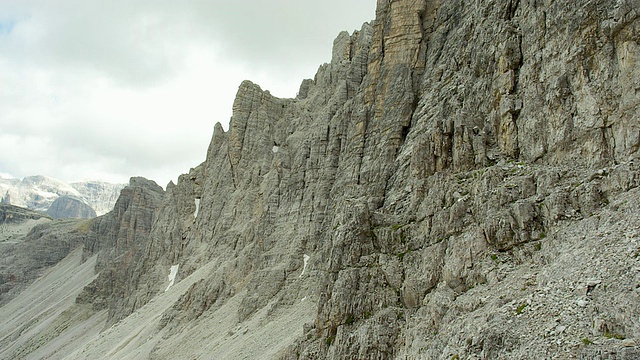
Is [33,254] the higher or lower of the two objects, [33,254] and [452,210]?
the higher

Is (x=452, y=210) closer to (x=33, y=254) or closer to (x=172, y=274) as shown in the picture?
(x=172, y=274)

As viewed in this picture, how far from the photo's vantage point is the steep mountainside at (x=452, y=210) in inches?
999

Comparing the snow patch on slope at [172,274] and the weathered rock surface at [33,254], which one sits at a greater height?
the weathered rock surface at [33,254]

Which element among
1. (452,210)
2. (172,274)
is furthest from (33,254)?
(452,210)

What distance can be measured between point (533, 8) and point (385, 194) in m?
19.8

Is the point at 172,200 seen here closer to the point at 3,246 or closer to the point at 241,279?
the point at 241,279

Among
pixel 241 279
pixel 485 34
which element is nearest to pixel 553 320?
pixel 485 34

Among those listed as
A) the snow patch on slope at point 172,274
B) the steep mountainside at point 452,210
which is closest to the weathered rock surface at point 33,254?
the snow patch on slope at point 172,274

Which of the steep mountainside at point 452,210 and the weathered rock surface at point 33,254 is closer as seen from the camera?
the steep mountainside at point 452,210

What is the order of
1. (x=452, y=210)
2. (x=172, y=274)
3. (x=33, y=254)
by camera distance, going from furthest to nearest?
(x=33, y=254) → (x=172, y=274) → (x=452, y=210)

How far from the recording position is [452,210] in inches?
1401

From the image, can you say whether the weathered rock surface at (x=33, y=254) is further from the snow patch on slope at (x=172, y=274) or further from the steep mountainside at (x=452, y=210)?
the steep mountainside at (x=452, y=210)

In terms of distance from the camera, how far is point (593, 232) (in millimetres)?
26141

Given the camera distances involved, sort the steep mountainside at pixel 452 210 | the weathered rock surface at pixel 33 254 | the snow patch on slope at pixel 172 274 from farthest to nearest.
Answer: the weathered rock surface at pixel 33 254, the snow patch on slope at pixel 172 274, the steep mountainside at pixel 452 210
